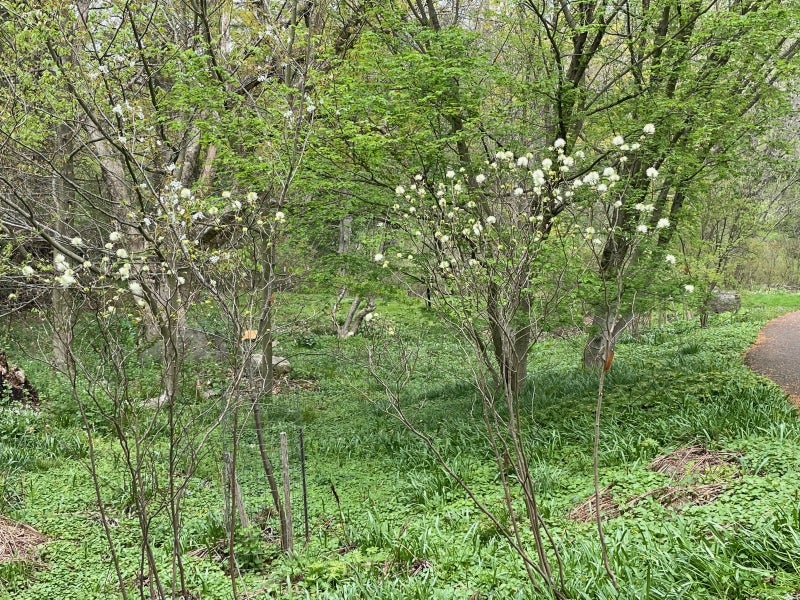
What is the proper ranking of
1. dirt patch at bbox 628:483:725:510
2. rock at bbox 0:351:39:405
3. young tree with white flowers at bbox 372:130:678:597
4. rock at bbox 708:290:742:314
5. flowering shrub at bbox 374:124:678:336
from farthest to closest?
rock at bbox 708:290:742:314, rock at bbox 0:351:39:405, dirt patch at bbox 628:483:725:510, flowering shrub at bbox 374:124:678:336, young tree with white flowers at bbox 372:130:678:597

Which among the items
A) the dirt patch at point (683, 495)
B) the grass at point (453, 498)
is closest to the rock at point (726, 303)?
the grass at point (453, 498)

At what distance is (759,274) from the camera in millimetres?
20609

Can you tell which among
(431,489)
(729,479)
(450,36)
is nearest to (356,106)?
(450,36)

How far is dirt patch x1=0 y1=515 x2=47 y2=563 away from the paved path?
7887 millimetres

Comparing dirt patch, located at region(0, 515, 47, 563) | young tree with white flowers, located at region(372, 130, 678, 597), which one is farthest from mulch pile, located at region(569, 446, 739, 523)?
dirt patch, located at region(0, 515, 47, 563)

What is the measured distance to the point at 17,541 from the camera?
4816mm

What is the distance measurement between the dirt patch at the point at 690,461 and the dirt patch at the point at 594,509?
0.59 metres

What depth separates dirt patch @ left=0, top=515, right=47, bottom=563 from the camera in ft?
15.1

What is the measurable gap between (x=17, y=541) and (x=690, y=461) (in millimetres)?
6058

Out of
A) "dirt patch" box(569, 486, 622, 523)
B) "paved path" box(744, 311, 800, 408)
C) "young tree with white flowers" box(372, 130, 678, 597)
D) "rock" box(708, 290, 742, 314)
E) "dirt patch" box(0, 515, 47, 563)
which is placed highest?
"young tree with white flowers" box(372, 130, 678, 597)

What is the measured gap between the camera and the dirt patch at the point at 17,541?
4.60 meters

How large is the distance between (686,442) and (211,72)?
21.5ft

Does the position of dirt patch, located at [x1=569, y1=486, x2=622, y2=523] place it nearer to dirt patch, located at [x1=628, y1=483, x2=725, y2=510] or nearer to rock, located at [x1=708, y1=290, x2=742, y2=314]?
dirt patch, located at [x1=628, y1=483, x2=725, y2=510]

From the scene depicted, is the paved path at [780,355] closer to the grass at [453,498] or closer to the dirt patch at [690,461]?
the grass at [453,498]
